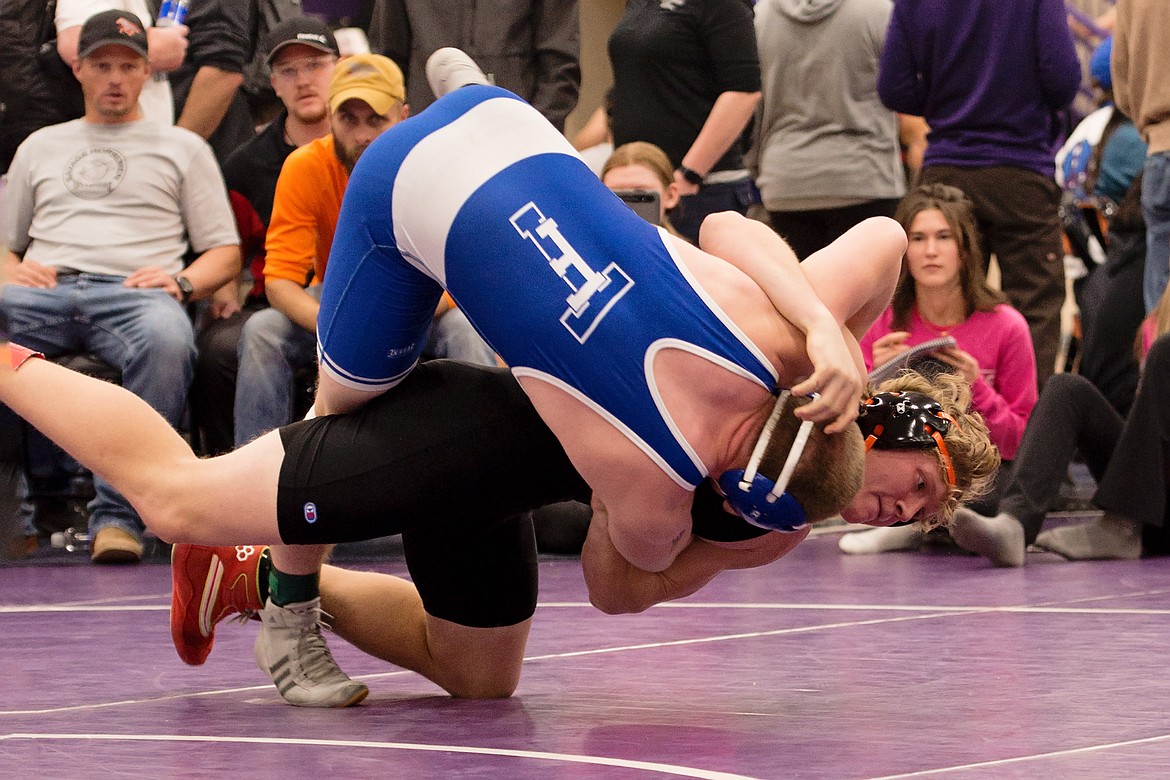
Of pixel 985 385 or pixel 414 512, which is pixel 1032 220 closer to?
pixel 985 385

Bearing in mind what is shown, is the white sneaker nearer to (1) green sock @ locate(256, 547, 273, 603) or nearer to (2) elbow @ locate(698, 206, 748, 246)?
(2) elbow @ locate(698, 206, 748, 246)

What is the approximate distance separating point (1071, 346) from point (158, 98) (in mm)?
5128

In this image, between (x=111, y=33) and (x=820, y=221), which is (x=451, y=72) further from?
(x=820, y=221)

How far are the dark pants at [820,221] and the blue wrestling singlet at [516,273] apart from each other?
3482 millimetres

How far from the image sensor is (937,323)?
561 centimetres

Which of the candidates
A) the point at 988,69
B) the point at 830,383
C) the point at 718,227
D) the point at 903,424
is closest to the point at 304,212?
the point at 988,69

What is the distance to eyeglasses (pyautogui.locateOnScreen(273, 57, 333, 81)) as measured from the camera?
245 inches

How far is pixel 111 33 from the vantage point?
229 inches

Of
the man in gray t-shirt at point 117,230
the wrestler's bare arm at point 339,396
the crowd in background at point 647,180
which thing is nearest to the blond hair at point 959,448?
the wrestler's bare arm at point 339,396

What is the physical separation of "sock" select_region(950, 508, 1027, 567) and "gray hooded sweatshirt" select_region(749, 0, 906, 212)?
1669mm

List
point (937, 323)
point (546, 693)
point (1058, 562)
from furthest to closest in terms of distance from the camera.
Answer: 1. point (937, 323)
2. point (1058, 562)
3. point (546, 693)

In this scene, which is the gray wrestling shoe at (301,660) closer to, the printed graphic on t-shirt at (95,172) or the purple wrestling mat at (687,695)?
the purple wrestling mat at (687,695)

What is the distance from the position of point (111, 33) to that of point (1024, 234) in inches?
123

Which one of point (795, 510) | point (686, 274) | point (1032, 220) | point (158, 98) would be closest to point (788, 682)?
point (795, 510)
